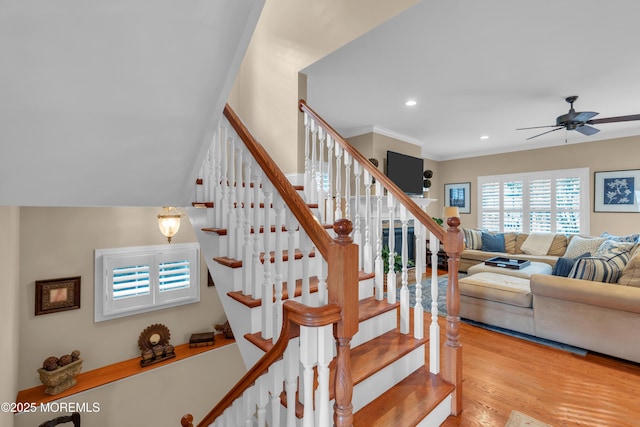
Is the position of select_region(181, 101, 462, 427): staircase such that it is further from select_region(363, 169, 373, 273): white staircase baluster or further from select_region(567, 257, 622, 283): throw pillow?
select_region(567, 257, 622, 283): throw pillow

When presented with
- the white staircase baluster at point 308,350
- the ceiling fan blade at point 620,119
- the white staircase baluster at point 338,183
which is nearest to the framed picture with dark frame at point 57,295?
the white staircase baluster at point 338,183

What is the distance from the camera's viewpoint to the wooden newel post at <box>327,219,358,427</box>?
3.15ft

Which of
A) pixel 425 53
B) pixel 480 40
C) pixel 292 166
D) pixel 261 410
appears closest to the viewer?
pixel 261 410

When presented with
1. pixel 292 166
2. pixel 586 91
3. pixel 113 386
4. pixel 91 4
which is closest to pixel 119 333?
pixel 113 386

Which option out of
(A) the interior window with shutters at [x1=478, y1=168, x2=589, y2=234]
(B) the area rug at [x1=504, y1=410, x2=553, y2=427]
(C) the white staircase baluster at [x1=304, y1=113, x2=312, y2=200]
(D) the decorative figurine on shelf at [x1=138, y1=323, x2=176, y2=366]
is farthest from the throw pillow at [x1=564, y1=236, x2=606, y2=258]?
(D) the decorative figurine on shelf at [x1=138, y1=323, x2=176, y2=366]

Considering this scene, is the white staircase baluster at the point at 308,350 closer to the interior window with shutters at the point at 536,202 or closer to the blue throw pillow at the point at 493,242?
the blue throw pillow at the point at 493,242

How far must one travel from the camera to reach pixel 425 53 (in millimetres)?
2684

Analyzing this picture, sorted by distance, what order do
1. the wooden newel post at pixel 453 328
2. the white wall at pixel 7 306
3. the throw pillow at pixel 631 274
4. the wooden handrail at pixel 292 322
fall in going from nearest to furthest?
the wooden handrail at pixel 292 322 < the wooden newel post at pixel 453 328 < the white wall at pixel 7 306 < the throw pillow at pixel 631 274

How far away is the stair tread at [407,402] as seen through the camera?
1.46 meters

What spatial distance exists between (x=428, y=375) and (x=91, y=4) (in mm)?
2433

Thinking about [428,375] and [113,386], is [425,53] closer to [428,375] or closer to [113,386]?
[428,375]

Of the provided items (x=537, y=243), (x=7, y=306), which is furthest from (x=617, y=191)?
(x=7, y=306)

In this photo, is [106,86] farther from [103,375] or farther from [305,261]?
[103,375]

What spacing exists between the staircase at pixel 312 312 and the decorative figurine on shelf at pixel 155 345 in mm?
1980
